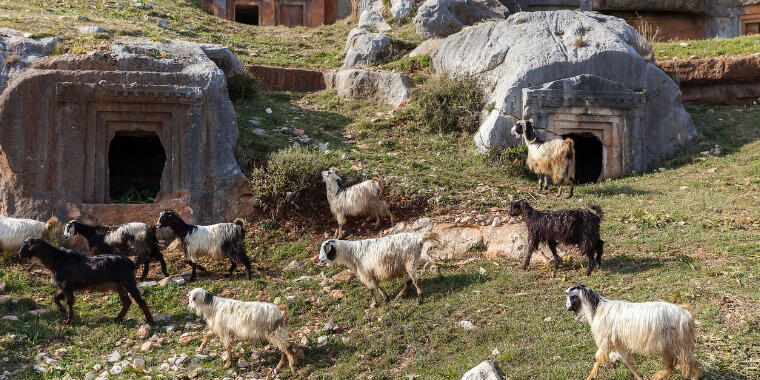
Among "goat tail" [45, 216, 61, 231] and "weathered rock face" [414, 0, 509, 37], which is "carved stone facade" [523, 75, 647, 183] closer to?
"weathered rock face" [414, 0, 509, 37]

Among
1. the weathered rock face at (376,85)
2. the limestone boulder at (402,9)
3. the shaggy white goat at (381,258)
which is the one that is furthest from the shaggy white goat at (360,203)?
the limestone boulder at (402,9)

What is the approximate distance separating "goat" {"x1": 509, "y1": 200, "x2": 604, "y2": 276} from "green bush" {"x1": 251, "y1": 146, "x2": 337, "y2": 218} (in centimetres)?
465

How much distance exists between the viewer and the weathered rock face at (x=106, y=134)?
14609mm

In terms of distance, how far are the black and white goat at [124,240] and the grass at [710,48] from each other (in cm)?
1581

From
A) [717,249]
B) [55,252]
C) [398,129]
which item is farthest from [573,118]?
[55,252]

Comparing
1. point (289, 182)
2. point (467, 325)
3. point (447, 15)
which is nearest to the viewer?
point (467, 325)

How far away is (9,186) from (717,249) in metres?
12.2

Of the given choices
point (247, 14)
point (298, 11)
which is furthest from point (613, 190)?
point (247, 14)

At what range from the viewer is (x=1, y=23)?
58.7 ft

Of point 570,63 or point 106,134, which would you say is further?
point 570,63

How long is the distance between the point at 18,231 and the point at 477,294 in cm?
780

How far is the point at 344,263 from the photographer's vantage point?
37.5ft

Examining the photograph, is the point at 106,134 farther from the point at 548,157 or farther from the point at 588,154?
the point at 588,154

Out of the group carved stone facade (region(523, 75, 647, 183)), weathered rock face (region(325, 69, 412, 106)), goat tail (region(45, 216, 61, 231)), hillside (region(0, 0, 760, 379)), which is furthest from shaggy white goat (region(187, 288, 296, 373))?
weathered rock face (region(325, 69, 412, 106))
